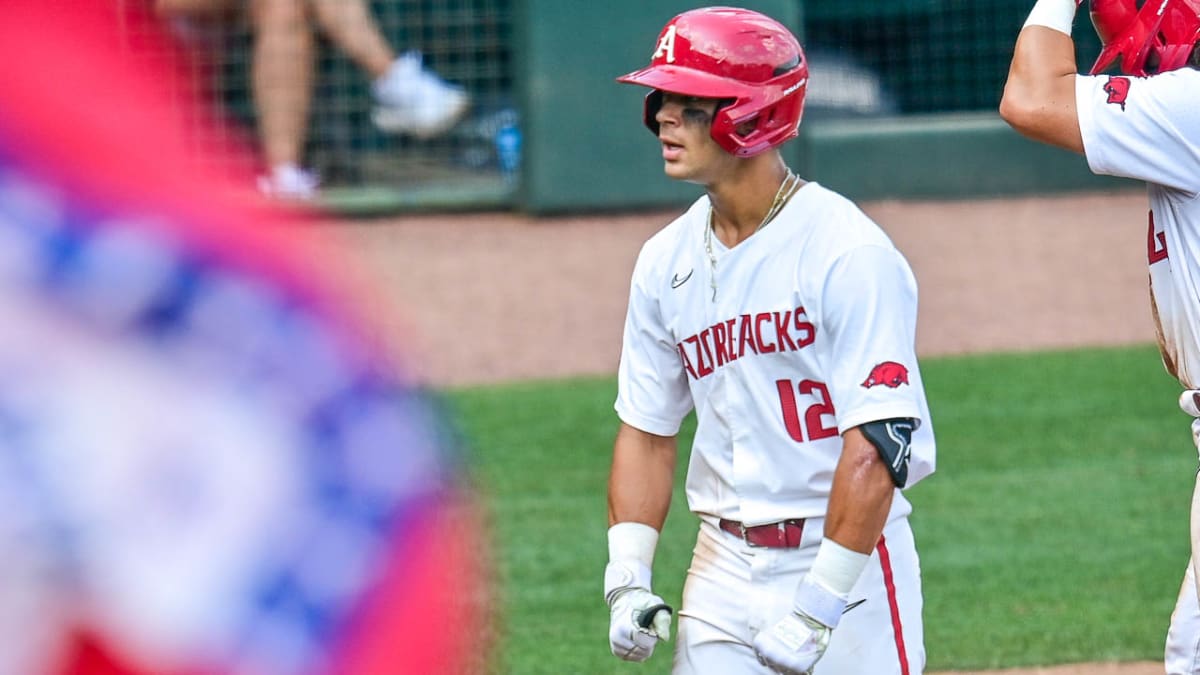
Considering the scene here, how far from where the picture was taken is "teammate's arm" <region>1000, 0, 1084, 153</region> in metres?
3.62

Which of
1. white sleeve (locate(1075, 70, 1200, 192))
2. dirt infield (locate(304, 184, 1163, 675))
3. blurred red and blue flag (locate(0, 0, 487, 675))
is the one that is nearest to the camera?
blurred red and blue flag (locate(0, 0, 487, 675))

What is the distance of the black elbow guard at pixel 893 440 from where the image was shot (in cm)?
309

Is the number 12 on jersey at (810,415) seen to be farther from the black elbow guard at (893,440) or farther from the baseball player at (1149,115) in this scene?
the baseball player at (1149,115)

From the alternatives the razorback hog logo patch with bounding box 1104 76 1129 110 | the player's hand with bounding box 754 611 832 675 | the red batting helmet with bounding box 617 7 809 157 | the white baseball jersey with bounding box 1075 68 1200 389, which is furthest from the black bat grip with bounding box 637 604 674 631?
the razorback hog logo patch with bounding box 1104 76 1129 110

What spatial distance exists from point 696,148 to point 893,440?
2.14 ft

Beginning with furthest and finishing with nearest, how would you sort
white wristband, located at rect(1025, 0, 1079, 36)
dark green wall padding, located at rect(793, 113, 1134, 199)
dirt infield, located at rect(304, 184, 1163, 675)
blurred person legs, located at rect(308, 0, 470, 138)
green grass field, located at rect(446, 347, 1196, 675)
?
dark green wall padding, located at rect(793, 113, 1134, 199) → blurred person legs, located at rect(308, 0, 470, 138) → dirt infield, located at rect(304, 184, 1163, 675) → green grass field, located at rect(446, 347, 1196, 675) → white wristband, located at rect(1025, 0, 1079, 36)

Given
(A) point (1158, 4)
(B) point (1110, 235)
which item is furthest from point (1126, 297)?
(A) point (1158, 4)

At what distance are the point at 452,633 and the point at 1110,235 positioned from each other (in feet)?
34.7

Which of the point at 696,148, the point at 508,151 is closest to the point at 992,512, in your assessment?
the point at 696,148

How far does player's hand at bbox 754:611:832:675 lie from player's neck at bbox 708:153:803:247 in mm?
715

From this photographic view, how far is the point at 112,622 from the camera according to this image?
0.87 m

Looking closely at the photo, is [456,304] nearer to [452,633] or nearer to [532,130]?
[532,130]

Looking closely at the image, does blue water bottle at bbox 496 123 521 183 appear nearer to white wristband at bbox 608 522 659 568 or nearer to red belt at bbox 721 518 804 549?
white wristband at bbox 608 522 659 568

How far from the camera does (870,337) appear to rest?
3.14 metres
